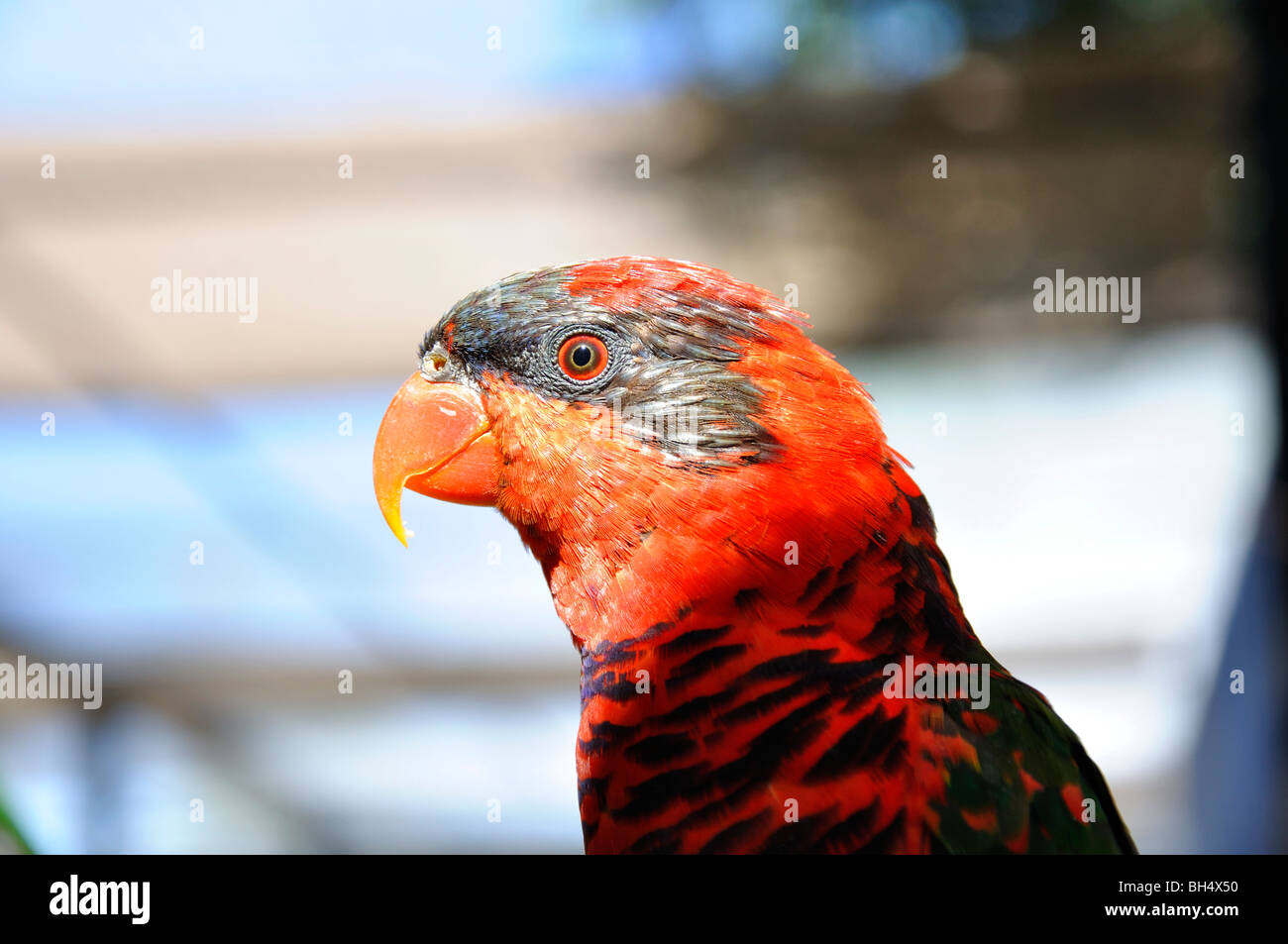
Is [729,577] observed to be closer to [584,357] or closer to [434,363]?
[584,357]

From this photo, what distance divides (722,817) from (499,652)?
2.06 meters

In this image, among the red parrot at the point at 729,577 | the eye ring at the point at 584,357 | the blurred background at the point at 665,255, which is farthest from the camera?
the blurred background at the point at 665,255

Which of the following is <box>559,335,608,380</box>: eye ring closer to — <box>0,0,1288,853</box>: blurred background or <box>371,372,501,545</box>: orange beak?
<box>371,372,501,545</box>: orange beak

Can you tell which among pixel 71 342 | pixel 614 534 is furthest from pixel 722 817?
pixel 71 342

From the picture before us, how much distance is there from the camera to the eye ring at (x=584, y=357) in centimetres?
74

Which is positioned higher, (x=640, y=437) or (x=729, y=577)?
(x=640, y=437)

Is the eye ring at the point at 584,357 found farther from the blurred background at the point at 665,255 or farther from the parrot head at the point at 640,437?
the blurred background at the point at 665,255

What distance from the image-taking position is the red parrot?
612 mm

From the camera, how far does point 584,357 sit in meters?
0.74

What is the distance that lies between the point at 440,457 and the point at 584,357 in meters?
0.16

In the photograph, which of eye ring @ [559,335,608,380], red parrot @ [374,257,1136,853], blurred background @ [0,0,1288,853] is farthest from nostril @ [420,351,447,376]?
blurred background @ [0,0,1288,853]

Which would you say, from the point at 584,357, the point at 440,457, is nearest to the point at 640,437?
the point at 584,357

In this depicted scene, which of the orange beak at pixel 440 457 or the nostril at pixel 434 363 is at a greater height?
the nostril at pixel 434 363

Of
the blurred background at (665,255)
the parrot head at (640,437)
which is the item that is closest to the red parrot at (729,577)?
the parrot head at (640,437)
